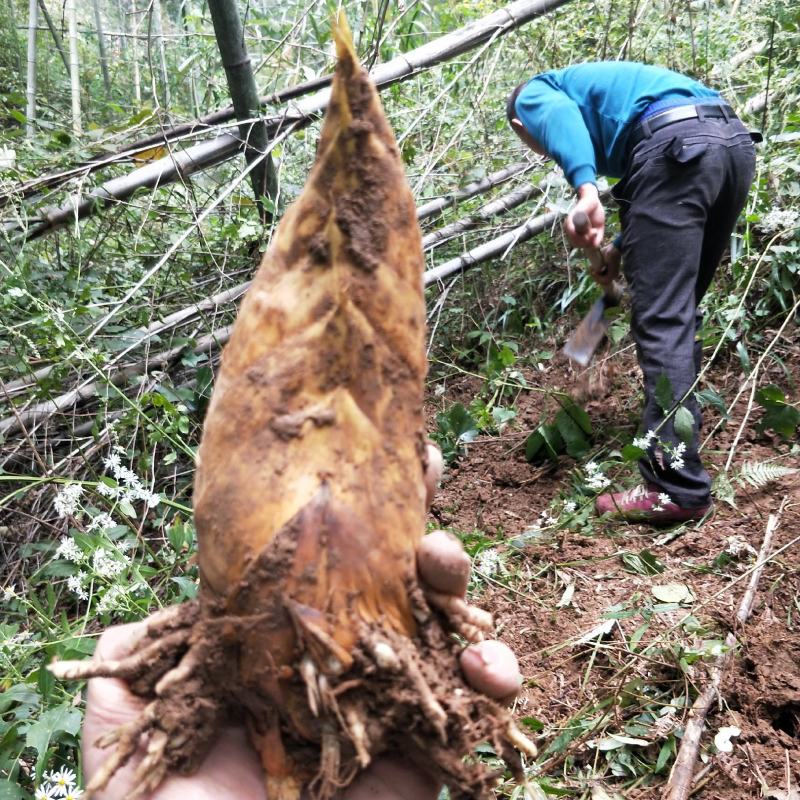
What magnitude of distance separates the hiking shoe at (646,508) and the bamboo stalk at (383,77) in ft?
6.72

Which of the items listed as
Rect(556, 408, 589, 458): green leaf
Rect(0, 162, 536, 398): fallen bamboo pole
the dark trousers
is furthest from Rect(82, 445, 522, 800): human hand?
Rect(556, 408, 589, 458): green leaf

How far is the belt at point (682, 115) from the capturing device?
260cm

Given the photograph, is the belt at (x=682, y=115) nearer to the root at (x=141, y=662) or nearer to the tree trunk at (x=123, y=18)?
the tree trunk at (x=123, y=18)

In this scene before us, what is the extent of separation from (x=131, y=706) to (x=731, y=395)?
2.91 metres

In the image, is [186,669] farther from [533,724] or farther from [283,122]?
[283,122]

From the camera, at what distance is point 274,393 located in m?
1.00

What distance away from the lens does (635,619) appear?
2.00m

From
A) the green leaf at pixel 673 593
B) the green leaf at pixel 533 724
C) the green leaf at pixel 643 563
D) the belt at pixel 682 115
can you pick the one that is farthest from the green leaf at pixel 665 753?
the belt at pixel 682 115

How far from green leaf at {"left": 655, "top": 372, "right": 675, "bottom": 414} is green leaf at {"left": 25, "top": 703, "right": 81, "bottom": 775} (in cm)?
213

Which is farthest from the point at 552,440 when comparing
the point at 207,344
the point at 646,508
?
the point at 207,344

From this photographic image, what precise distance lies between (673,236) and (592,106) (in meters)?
0.75

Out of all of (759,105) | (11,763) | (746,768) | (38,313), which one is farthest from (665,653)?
(759,105)

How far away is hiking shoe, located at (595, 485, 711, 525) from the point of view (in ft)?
8.08

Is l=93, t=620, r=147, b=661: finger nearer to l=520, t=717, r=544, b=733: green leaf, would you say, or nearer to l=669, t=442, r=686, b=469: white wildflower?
l=520, t=717, r=544, b=733: green leaf
